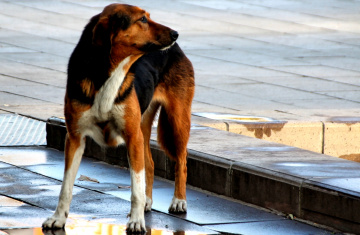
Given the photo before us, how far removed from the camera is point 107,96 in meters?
5.80

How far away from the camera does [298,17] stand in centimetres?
1888

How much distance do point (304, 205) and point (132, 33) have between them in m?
1.87

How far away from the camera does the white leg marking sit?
19.2ft

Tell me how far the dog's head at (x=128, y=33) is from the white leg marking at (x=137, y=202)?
897 mm

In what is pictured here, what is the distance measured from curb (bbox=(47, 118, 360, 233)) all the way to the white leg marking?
1138 millimetres

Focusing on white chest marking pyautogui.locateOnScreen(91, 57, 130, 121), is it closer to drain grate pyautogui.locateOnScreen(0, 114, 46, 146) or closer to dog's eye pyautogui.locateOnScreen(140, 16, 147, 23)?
dog's eye pyautogui.locateOnScreen(140, 16, 147, 23)

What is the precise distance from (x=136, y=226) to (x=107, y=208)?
71cm

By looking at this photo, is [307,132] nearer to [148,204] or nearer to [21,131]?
[148,204]

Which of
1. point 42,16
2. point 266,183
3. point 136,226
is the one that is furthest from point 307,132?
point 42,16

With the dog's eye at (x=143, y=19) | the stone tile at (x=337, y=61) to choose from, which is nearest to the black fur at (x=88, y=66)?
the dog's eye at (x=143, y=19)

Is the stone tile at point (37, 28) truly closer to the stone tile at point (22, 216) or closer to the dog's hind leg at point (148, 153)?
the dog's hind leg at point (148, 153)

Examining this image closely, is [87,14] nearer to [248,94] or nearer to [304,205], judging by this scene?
[248,94]

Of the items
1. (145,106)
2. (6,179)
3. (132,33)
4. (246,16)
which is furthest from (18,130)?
(246,16)

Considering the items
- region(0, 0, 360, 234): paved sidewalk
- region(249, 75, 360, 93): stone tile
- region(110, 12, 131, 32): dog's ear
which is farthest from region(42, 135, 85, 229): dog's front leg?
region(249, 75, 360, 93): stone tile
